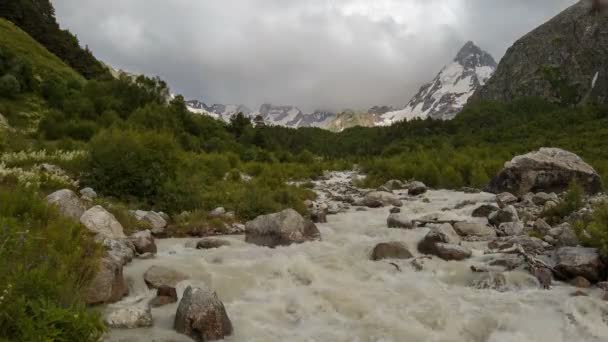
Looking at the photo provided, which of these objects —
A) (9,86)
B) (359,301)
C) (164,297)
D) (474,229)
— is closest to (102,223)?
(164,297)

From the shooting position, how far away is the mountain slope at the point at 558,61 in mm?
127562

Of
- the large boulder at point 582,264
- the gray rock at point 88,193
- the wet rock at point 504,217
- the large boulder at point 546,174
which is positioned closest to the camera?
the large boulder at point 582,264

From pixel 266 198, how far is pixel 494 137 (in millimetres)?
62190

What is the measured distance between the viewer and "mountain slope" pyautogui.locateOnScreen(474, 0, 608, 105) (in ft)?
419

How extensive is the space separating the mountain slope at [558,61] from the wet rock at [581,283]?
128483 mm

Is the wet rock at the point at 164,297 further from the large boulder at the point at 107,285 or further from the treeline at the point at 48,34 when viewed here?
the treeline at the point at 48,34

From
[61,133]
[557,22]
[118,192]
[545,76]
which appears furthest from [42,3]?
[557,22]

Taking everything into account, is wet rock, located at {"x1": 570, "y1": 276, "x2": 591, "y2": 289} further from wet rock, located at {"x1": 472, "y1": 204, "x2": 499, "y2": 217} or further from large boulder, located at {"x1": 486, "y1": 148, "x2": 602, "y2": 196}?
large boulder, located at {"x1": 486, "y1": 148, "x2": 602, "y2": 196}

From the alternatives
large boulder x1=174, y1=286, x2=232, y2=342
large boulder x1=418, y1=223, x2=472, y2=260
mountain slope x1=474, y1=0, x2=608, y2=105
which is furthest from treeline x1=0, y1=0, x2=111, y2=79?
mountain slope x1=474, y1=0, x2=608, y2=105

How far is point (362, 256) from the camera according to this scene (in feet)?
32.8

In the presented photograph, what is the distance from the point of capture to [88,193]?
12352mm

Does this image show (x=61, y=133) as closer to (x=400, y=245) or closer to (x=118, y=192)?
(x=118, y=192)

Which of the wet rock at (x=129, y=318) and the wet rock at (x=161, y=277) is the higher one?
the wet rock at (x=161, y=277)

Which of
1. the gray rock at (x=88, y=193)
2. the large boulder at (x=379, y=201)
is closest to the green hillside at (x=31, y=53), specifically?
the gray rock at (x=88, y=193)
